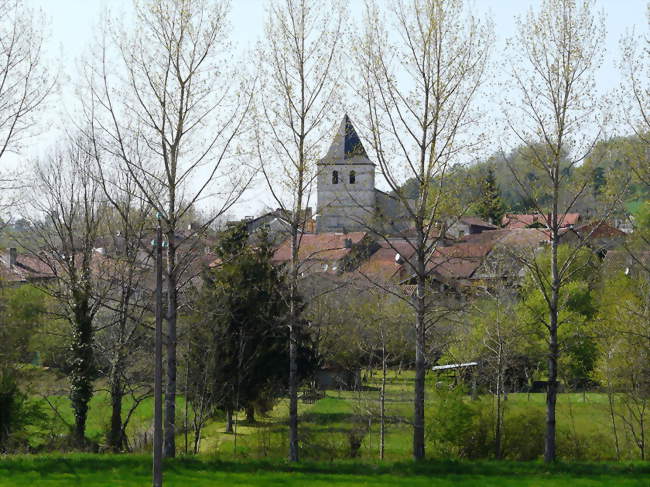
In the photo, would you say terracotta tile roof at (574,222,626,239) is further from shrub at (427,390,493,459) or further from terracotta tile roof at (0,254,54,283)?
terracotta tile roof at (0,254,54,283)

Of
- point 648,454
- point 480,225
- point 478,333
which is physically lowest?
point 648,454

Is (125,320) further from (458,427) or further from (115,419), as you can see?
(458,427)

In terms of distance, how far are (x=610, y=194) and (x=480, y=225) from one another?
275ft

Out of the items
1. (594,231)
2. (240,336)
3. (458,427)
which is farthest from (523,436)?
(240,336)

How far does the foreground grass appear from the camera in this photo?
14359 millimetres

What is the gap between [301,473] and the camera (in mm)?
15305

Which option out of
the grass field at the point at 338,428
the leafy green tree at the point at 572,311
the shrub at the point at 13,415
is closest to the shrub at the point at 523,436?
the grass field at the point at 338,428

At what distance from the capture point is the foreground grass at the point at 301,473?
14.4 metres

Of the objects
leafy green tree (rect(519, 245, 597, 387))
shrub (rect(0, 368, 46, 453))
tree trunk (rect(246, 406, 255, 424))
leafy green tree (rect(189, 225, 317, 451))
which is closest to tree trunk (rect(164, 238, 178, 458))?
shrub (rect(0, 368, 46, 453))

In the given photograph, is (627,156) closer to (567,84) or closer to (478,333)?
(567,84)

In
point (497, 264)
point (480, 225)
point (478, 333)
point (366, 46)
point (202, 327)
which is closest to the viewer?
point (366, 46)

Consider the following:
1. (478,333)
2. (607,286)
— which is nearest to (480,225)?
(607,286)

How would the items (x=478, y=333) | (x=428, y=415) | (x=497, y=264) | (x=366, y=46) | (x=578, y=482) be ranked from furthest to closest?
(x=497, y=264)
(x=478, y=333)
(x=428, y=415)
(x=366, y=46)
(x=578, y=482)

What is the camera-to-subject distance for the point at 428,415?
66.9ft
